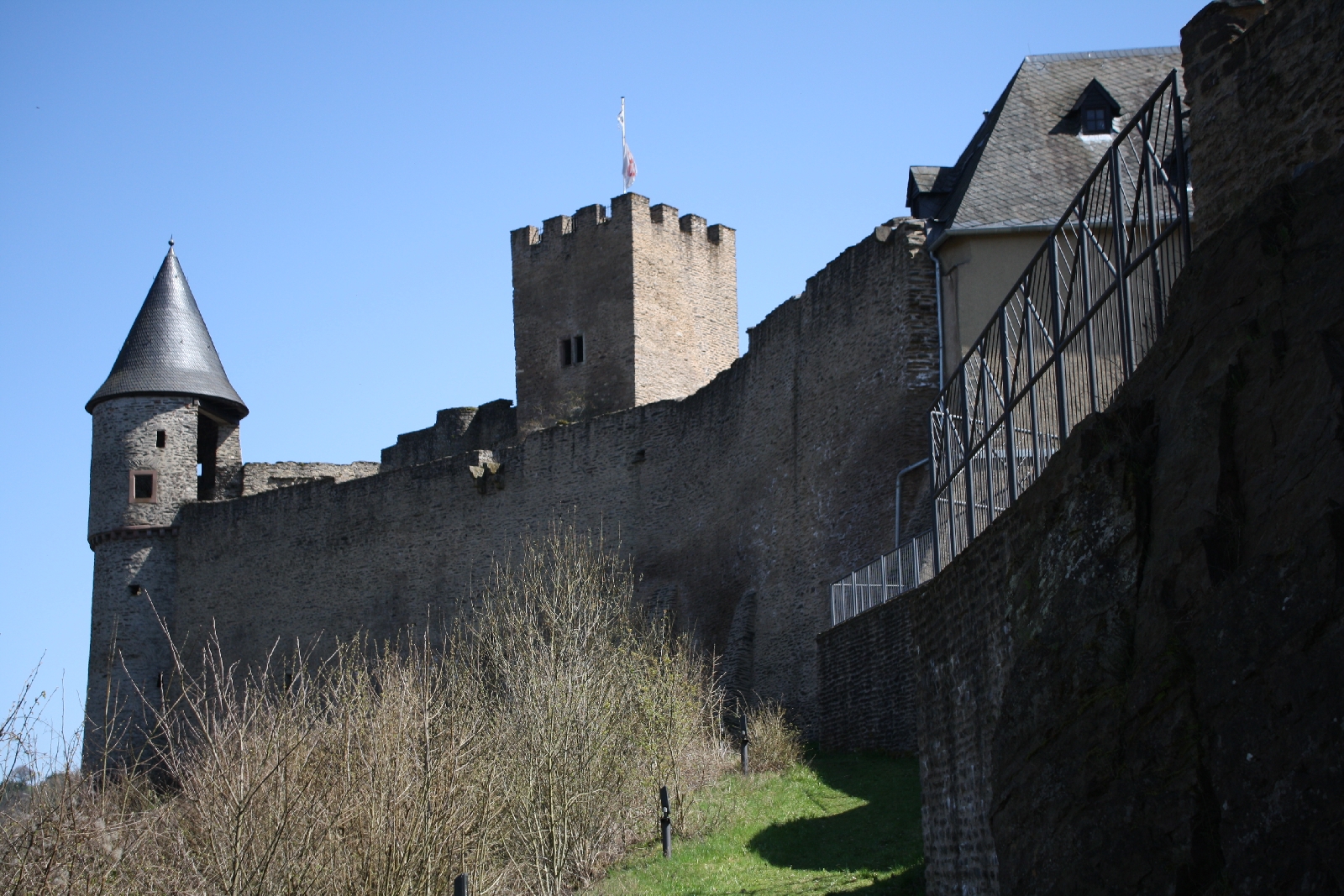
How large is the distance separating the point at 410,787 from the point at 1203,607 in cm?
652

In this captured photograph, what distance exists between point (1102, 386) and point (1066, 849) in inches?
113

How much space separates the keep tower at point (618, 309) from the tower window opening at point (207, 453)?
26.2 feet

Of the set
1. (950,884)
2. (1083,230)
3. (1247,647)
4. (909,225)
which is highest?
(909,225)

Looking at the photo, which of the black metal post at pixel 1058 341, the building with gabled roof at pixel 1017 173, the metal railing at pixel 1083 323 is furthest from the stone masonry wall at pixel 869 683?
the black metal post at pixel 1058 341

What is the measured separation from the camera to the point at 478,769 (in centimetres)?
1188

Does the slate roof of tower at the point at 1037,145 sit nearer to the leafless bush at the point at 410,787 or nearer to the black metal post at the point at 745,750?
the black metal post at the point at 745,750

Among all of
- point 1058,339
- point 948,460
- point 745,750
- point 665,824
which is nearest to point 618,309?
point 745,750

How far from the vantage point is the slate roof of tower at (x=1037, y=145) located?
1783 centimetres

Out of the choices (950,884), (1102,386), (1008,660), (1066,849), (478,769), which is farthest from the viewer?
(478,769)

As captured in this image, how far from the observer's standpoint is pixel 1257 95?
612cm

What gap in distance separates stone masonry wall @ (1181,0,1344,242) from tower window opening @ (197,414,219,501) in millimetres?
32739

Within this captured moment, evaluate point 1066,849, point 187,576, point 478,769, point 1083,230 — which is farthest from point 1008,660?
point 187,576

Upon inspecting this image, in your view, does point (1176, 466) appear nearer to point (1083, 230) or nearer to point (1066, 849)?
point (1066, 849)

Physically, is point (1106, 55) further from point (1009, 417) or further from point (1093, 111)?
point (1009, 417)
